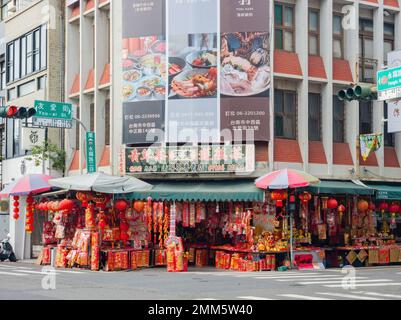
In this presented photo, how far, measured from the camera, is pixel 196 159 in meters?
27.7

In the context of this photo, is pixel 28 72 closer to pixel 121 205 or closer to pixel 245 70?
pixel 121 205

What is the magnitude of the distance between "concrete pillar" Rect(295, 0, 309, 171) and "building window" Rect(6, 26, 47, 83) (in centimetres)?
1200

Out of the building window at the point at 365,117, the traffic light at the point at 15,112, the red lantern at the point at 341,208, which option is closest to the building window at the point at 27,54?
the traffic light at the point at 15,112

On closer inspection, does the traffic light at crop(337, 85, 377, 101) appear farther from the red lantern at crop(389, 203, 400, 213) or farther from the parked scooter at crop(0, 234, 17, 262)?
the parked scooter at crop(0, 234, 17, 262)

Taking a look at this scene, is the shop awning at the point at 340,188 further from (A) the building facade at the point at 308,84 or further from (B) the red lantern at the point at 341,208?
(B) the red lantern at the point at 341,208

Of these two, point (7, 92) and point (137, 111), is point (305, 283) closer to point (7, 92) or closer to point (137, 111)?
point (137, 111)

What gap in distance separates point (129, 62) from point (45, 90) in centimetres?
687

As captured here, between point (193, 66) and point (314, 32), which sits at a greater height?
point (314, 32)

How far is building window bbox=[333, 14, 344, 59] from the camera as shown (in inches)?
1187

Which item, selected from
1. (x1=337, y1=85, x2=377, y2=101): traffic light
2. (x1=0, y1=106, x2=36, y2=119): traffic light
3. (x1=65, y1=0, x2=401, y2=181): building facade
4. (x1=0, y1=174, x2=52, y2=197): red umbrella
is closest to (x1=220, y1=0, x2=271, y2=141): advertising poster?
(x1=65, y1=0, x2=401, y2=181): building facade

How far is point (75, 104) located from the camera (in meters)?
33.1

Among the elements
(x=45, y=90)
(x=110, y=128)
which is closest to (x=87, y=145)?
(x=110, y=128)

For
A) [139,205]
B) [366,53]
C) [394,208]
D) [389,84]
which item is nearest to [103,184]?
[139,205]

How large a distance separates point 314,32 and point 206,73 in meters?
4.96
